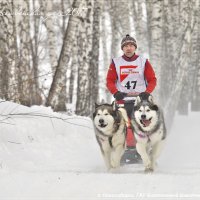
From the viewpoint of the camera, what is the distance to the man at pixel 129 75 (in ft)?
25.5

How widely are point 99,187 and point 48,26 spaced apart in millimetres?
15854

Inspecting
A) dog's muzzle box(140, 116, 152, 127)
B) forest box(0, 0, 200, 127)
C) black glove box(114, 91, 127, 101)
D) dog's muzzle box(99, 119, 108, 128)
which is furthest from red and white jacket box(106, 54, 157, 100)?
dog's muzzle box(140, 116, 152, 127)

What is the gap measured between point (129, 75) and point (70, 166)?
1.84 meters

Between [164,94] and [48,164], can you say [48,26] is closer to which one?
[164,94]

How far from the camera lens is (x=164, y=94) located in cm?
1877

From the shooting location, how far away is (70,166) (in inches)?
311

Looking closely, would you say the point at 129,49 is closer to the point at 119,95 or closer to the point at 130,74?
the point at 130,74

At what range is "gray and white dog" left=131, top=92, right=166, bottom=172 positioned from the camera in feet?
22.1

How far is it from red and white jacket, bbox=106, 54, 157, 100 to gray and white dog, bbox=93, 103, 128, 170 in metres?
0.75

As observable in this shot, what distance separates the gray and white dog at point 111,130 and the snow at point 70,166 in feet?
1.01

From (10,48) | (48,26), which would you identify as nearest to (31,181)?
(10,48)

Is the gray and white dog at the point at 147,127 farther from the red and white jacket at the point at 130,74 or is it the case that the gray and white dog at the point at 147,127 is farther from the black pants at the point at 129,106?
the red and white jacket at the point at 130,74

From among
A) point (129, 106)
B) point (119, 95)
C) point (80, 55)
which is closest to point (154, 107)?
point (119, 95)

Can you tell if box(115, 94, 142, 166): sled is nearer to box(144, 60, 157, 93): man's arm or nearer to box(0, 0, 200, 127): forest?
box(144, 60, 157, 93): man's arm
